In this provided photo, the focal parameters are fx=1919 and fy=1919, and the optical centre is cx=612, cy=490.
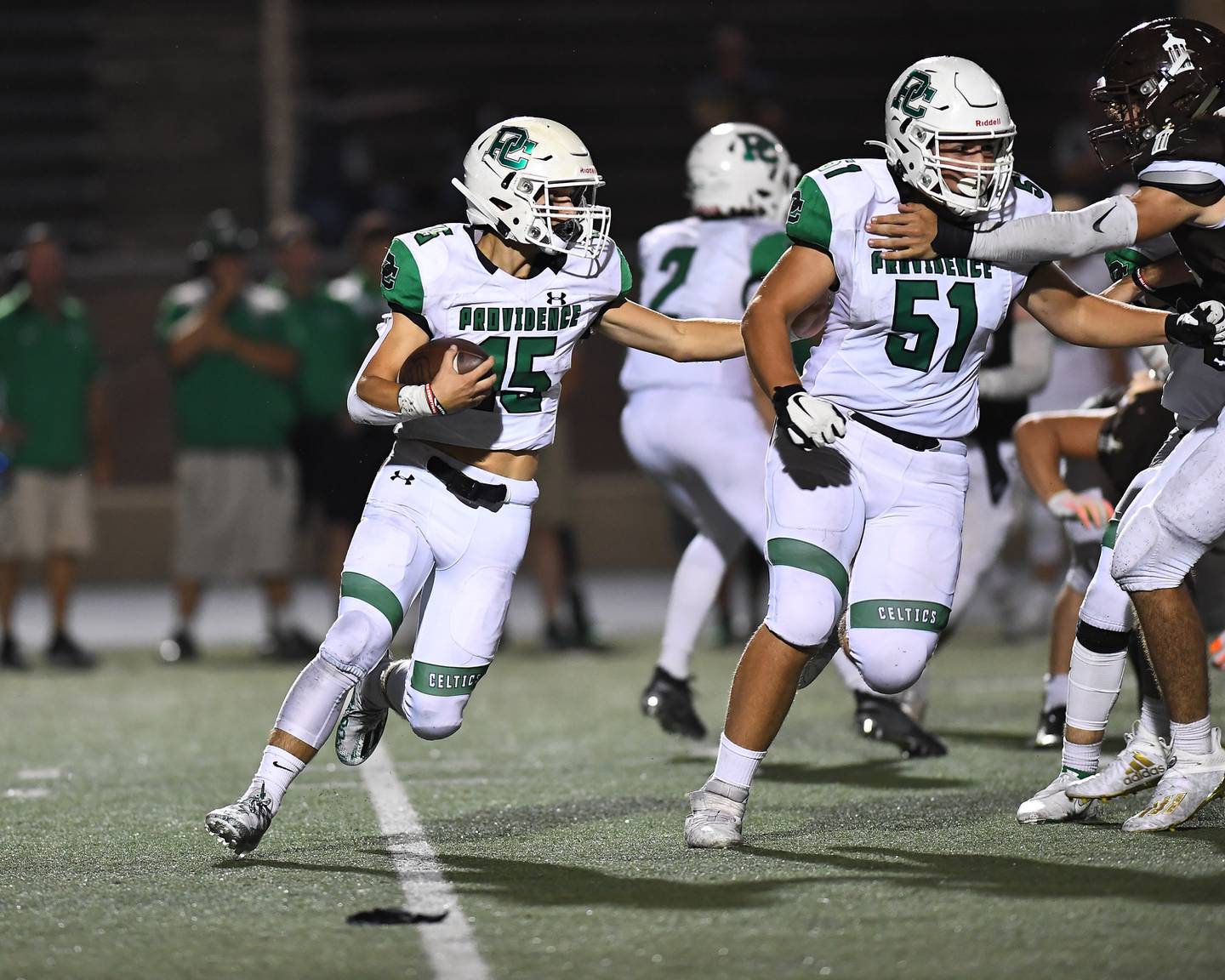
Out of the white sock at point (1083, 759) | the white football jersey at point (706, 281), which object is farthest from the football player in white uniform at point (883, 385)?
the white football jersey at point (706, 281)

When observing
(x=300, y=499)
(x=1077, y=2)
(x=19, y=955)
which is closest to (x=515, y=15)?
(x=1077, y=2)

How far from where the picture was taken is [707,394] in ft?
20.2

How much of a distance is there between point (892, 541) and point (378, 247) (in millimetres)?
4896

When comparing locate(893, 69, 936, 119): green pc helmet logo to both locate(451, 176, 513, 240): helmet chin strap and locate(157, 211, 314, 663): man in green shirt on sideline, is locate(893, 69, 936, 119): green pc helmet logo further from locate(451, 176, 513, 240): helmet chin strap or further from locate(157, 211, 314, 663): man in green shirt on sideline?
locate(157, 211, 314, 663): man in green shirt on sideline

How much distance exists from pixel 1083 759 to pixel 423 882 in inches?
64.6

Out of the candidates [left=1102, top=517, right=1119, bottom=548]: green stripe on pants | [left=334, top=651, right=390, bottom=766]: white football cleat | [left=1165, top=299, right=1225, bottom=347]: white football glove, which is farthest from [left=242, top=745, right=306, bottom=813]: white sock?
[left=1165, top=299, right=1225, bottom=347]: white football glove

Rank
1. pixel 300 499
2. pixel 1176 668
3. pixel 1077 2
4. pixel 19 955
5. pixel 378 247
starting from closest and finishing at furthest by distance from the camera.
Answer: pixel 19 955
pixel 1176 668
pixel 378 247
pixel 300 499
pixel 1077 2

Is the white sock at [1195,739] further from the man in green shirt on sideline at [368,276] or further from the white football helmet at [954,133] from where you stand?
the man in green shirt on sideline at [368,276]

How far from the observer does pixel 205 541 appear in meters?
9.27

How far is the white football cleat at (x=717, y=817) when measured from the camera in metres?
4.32

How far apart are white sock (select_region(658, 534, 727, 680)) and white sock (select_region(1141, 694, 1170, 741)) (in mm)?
1621

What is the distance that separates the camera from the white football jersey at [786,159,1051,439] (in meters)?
4.38

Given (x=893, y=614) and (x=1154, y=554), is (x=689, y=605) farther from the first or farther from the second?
(x=1154, y=554)

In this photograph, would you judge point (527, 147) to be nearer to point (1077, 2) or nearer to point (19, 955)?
point (19, 955)
